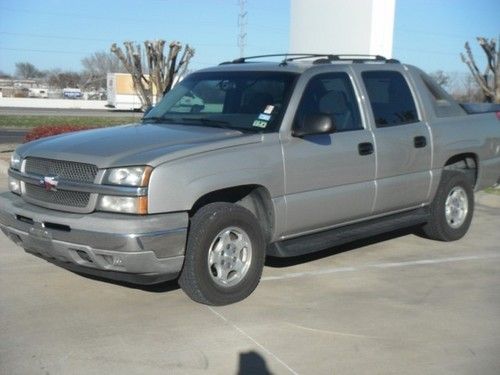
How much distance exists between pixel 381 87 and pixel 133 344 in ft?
11.8

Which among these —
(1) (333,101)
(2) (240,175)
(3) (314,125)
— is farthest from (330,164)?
(2) (240,175)

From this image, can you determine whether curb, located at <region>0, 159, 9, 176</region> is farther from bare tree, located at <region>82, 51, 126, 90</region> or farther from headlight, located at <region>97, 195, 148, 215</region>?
bare tree, located at <region>82, 51, 126, 90</region>

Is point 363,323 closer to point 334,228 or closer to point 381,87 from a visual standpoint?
point 334,228

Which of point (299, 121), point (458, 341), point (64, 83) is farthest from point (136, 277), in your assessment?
point (64, 83)

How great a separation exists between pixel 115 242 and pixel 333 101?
99.2 inches

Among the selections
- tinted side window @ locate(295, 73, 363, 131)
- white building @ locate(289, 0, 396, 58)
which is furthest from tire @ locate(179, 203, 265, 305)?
white building @ locate(289, 0, 396, 58)

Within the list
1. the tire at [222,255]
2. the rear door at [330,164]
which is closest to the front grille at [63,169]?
the tire at [222,255]

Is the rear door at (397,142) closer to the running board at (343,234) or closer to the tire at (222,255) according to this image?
the running board at (343,234)

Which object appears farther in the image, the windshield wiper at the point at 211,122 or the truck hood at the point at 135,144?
the windshield wiper at the point at 211,122

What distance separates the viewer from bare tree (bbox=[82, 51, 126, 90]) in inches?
3967

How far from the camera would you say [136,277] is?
4.55 meters

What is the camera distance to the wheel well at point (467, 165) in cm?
719

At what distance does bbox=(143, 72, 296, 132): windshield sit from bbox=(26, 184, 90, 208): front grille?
4.44 feet

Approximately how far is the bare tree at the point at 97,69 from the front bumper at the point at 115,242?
9799 centimetres
